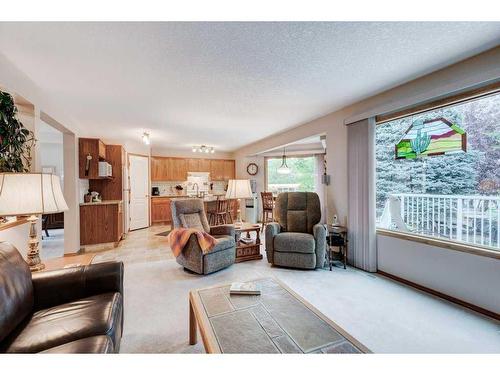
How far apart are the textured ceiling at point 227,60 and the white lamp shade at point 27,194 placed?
1.06 metres

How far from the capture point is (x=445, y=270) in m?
2.35

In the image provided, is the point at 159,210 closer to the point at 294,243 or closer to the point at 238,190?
the point at 238,190

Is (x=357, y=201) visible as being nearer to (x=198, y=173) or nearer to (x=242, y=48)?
(x=242, y=48)

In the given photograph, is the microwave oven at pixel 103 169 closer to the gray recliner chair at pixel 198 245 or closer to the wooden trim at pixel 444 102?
the gray recliner chair at pixel 198 245

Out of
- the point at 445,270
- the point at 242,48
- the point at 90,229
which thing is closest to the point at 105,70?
the point at 242,48

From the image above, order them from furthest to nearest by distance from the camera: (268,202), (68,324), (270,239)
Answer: (268,202) → (270,239) → (68,324)

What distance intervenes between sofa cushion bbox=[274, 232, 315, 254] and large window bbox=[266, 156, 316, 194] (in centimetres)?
370

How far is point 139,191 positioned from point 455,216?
657 centimetres

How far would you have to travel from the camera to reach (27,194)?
1408 mm

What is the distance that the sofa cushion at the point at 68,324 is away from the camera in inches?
43.4

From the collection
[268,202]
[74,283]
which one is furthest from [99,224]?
[268,202]

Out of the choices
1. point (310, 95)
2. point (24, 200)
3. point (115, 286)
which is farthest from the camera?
point (310, 95)

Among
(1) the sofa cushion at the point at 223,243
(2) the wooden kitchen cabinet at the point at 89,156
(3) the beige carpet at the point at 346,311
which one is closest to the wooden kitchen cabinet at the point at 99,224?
(2) the wooden kitchen cabinet at the point at 89,156

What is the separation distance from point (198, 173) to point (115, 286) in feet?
19.9
